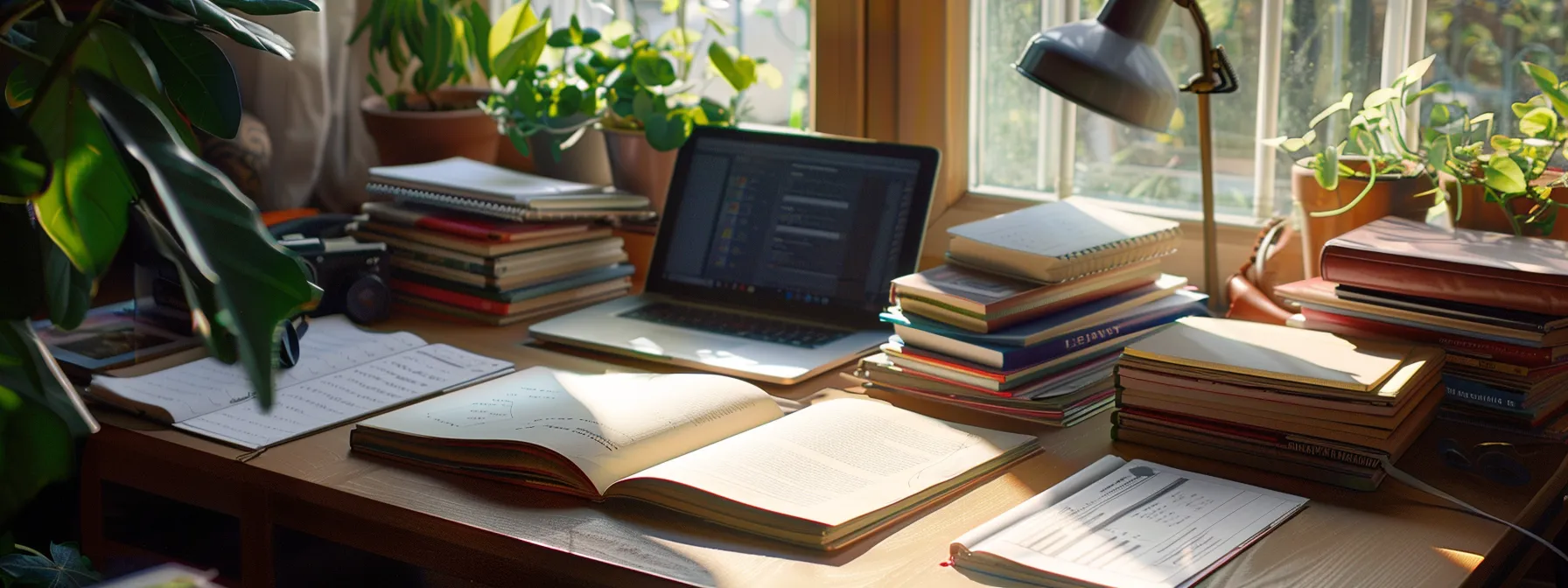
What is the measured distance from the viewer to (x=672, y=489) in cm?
93

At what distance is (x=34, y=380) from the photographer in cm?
55

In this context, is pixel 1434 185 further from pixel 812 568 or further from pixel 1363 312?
pixel 812 568

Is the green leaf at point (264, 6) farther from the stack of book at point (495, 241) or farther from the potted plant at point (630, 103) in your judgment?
the potted plant at point (630, 103)

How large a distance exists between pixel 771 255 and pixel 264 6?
865mm

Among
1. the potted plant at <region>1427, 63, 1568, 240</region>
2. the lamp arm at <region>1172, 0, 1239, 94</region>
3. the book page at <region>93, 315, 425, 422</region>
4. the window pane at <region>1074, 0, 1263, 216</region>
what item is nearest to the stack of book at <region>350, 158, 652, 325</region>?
the book page at <region>93, 315, 425, 422</region>

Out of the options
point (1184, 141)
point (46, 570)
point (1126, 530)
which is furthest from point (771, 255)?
point (46, 570)

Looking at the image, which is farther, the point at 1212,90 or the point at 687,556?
the point at 1212,90

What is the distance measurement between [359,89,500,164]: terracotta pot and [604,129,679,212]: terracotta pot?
10.1 inches

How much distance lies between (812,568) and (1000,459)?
0.81 feet

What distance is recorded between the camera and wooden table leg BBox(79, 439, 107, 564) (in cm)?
117

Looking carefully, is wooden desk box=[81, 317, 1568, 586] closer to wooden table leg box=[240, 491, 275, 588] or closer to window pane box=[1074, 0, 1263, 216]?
wooden table leg box=[240, 491, 275, 588]

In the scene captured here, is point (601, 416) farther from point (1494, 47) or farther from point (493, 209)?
point (1494, 47)

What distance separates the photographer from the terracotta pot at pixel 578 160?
6.17ft

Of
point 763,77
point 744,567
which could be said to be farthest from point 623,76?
point 744,567
